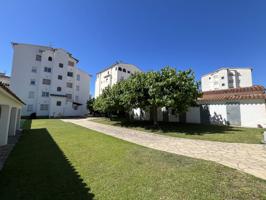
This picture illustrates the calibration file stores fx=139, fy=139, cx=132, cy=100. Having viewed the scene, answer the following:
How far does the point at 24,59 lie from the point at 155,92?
33974 mm

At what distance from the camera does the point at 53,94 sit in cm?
3275

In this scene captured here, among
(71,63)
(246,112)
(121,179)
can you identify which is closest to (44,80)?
(71,63)

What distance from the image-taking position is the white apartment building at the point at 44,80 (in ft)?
102

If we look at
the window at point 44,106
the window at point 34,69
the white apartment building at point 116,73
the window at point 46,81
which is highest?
the white apartment building at point 116,73

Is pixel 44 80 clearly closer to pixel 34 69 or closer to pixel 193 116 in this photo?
pixel 34 69

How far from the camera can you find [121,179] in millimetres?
3877

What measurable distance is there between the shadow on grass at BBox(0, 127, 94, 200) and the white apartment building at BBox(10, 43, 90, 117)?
1190 inches

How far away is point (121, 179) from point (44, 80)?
36292 mm

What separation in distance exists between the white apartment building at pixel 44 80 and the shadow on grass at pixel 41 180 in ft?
99.1

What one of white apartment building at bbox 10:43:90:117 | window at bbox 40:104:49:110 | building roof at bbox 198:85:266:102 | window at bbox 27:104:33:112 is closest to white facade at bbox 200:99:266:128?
building roof at bbox 198:85:266:102

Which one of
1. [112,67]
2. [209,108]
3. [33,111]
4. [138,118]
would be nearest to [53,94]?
[33,111]

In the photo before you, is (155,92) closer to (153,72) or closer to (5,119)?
(153,72)

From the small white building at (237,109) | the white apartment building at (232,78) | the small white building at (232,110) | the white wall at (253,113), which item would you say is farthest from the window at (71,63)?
the white apartment building at (232,78)

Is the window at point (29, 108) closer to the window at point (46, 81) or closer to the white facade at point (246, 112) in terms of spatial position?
the window at point (46, 81)
